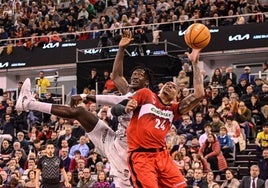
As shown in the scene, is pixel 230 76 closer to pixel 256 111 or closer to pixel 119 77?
pixel 256 111

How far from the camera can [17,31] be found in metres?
32.9

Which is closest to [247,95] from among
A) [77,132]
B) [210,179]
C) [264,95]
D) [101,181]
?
[264,95]

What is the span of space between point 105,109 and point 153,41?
6223 millimetres

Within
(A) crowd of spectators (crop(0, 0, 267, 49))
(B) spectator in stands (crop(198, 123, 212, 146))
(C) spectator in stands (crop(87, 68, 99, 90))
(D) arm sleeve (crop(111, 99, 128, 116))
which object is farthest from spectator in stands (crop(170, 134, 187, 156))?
(D) arm sleeve (crop(111, 99, 128, 116))

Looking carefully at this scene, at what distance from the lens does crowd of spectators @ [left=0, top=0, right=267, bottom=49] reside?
27734 mm

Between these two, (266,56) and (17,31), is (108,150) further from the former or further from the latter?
(17,31)

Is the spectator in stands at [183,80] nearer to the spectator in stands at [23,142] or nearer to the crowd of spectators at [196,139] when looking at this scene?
the crowd of spectators at [196,139]

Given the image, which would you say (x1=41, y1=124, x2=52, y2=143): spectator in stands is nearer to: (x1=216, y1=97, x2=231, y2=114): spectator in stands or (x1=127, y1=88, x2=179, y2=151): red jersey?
(x1=216, y1=97, x2=231, y2=114): spectator in stands

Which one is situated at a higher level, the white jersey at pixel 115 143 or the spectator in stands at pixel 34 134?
the white jersey at pixel 115 143

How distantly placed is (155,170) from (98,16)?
22685 millimetres

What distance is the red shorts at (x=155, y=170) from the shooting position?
1079 centimetres

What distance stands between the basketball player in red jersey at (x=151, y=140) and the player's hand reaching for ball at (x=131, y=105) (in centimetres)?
22

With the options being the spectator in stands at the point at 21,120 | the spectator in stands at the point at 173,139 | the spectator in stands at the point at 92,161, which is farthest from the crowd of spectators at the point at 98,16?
the spectator in stands at the point at 92,161

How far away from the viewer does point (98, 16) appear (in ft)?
108
